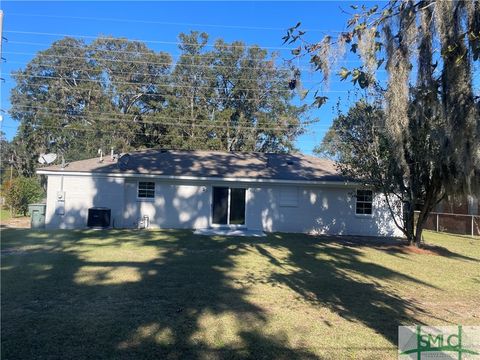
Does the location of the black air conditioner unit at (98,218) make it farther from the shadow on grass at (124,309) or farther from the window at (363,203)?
the window at (363,203)

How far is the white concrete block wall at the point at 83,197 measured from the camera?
672 inches

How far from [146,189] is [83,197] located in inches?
104

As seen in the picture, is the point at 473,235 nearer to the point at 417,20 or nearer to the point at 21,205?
the point at 417,20

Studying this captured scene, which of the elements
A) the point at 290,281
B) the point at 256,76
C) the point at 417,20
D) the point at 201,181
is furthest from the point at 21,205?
the point at 256,76

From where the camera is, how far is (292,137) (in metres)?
38.2

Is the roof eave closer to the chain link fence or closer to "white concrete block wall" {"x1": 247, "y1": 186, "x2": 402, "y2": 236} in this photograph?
"white concrete block wall" {"x1": 247, "y1": 186, "x2": 402, "y2": 236}

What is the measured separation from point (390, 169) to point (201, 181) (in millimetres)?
8203

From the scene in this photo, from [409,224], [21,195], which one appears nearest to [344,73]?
[409,224]

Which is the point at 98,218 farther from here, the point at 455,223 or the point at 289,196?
the point at 455,223

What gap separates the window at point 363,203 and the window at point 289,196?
2805mm

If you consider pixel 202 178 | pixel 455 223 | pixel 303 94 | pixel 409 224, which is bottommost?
pixel 455 223

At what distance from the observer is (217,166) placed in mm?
19344

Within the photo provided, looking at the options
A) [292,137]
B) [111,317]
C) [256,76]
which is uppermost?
[256,76]

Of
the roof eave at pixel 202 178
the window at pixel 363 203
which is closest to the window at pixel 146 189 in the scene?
the roof eave at pixel 202 178
